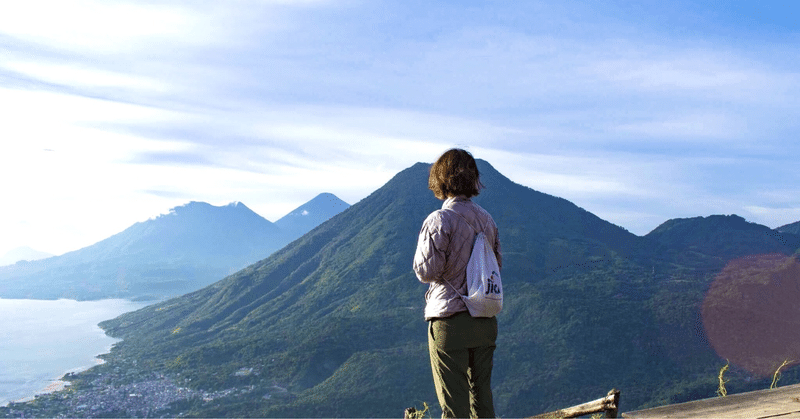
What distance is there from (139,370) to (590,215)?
344ft

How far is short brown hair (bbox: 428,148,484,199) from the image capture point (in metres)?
4.19

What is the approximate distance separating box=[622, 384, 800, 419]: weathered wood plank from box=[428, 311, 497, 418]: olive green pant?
117cm

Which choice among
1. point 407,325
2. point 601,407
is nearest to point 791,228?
point 407,325

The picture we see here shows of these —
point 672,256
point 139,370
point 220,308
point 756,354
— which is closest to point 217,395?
point 139,370

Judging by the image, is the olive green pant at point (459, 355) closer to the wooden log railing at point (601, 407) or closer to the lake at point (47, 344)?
the wooden log railing at point (601, 407)

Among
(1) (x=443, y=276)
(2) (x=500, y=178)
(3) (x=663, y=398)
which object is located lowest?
(3) (x=663, y=398)

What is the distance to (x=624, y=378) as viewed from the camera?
75.1m

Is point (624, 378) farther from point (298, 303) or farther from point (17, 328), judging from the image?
point (17, 328)

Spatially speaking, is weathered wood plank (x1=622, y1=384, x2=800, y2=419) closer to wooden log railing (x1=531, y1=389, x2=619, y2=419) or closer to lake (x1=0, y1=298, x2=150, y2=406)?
wooden log railing (x1=531, y1=389, x2=619, y2=419)

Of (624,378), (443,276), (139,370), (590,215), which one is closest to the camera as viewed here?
(443,276)

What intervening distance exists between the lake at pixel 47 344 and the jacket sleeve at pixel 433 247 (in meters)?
102

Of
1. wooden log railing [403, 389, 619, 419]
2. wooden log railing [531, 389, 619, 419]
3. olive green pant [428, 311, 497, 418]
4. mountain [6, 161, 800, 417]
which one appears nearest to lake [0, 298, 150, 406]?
mountain [6, 161, 800, 417]

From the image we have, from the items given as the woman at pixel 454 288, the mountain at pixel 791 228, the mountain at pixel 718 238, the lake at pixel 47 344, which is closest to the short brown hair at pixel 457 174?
the woman at pixel 454 288

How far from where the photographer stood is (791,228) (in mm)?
148875
